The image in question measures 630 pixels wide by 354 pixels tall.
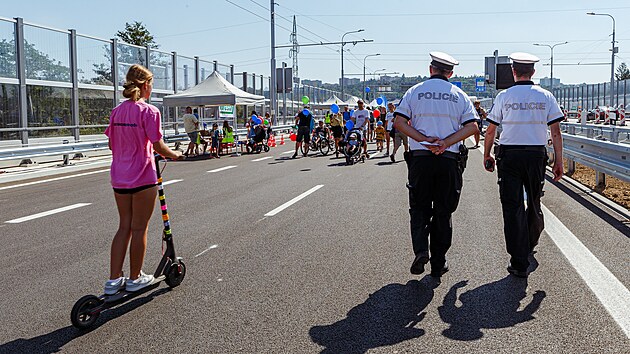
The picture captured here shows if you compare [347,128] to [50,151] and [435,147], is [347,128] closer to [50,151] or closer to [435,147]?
[50,151]

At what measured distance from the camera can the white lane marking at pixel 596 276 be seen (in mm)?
4758

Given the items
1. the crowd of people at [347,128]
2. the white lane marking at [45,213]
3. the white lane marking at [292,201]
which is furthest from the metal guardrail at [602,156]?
the white lane marking at [45,213]

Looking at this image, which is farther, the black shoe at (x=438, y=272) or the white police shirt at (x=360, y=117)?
the white police shirt at (x=360, y=117)

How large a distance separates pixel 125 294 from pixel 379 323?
1.92 meters

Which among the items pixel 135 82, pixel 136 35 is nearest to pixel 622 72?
pixel 136 35

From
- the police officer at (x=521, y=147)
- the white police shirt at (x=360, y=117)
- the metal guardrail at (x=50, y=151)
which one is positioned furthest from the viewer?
the white police shirt at (x=360, y=117)

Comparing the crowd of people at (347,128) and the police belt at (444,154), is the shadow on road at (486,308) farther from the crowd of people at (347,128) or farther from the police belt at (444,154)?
the crowd of people at (347,128)

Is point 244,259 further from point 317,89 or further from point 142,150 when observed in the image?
point 317,89

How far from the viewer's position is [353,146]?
19.0 metres

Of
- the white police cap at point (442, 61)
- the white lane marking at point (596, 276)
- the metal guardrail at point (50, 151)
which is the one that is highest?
the white police cap at point (442, 61)

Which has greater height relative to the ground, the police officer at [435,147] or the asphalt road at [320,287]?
the police officer at [435,147]

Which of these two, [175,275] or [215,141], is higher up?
[215,141]

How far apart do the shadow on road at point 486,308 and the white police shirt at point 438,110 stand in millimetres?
1188

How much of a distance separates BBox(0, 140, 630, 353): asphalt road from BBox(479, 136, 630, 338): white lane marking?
0.02 metres
